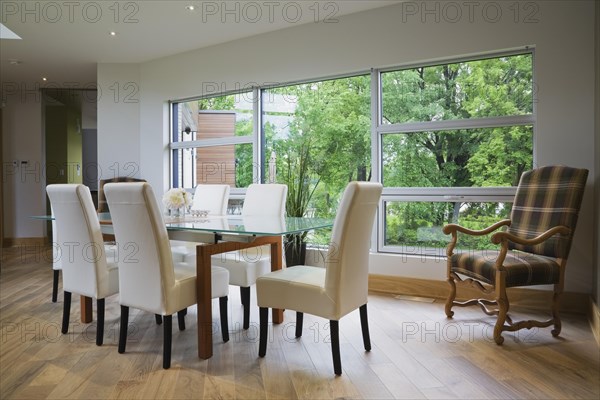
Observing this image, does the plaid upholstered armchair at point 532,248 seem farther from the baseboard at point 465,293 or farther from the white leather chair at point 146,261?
the white leather chair at point 146,261

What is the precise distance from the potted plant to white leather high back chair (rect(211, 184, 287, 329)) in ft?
1.88

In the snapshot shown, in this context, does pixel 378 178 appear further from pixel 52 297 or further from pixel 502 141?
pixel 52 297

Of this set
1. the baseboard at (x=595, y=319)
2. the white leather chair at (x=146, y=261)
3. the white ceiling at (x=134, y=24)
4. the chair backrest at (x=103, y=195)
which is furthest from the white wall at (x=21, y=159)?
the baseboard at (x=595, y=319)

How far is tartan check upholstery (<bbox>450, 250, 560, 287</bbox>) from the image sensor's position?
255 centimetres

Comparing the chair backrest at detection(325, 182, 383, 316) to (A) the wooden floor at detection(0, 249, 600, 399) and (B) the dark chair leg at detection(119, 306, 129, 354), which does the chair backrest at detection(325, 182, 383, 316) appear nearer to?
(A) the wooden floor at detection(0, 249, 600, 399)

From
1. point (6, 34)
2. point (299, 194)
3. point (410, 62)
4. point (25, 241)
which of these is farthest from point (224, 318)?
point (25, 241)

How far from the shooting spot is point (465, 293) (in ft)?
11.4

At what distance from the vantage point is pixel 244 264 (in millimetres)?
2785

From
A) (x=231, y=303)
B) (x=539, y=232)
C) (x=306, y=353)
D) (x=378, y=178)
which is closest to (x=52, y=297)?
(x=231, y=303)

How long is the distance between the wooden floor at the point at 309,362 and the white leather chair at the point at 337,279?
0.20 metres

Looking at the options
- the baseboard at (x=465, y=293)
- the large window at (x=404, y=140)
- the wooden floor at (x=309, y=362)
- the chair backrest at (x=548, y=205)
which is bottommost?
the wooden floor at (x=309, y=362)

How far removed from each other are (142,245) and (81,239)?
621 millimetres

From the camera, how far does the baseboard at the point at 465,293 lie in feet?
10.2

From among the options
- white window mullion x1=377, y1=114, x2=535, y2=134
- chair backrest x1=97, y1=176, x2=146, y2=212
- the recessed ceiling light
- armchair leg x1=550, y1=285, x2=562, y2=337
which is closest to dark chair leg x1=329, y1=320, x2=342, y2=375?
armchair leg x1=550, y1=285, x2=562, y2=337
